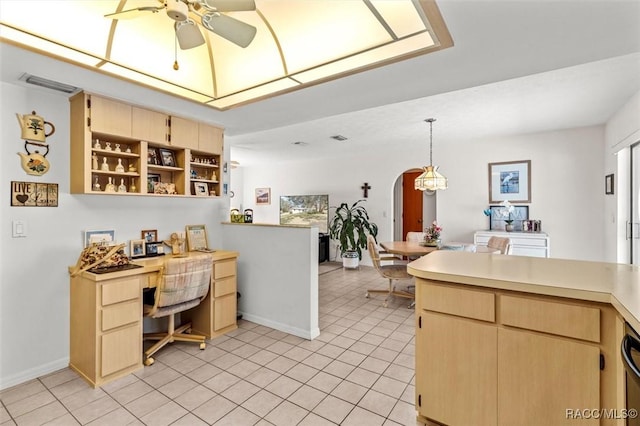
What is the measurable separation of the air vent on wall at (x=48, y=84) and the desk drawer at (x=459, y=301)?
2.98 metres

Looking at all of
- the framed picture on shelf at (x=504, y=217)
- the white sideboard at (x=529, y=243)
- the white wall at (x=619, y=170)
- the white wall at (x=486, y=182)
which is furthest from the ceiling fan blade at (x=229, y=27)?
the framed picture on shelf at (x=504, y=217)

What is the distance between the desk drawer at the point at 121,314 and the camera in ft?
7.34

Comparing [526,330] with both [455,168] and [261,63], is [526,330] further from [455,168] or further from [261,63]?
[455,168]

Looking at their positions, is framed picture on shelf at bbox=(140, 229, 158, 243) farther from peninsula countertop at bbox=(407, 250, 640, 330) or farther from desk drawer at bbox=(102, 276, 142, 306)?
peninsula countertop at bbox=(407, 250, 640, 330)

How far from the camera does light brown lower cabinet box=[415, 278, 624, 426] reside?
1.32 meters

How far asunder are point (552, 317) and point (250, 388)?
195 cm

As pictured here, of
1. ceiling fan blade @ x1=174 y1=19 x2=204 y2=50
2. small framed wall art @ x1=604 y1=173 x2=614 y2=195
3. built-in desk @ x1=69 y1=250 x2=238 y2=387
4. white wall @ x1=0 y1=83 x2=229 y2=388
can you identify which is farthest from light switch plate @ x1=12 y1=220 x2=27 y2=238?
small framed wall art @ x1=604 y1=173 x2=614 y2=195

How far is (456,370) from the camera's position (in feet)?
5.42

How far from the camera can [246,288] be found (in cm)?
354

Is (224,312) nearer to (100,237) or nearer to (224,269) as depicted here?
(224,269)

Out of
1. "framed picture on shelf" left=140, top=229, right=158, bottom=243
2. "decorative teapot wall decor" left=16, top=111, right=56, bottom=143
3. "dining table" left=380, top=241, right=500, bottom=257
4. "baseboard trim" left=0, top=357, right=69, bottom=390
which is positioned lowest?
"baseboard trim" left=0, top=357, right=69, bottom=390

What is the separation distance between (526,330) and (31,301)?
11.1 feet

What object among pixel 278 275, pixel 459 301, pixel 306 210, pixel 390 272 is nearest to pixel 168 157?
pixel 278 275

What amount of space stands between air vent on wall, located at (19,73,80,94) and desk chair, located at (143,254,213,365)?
5.07ft
